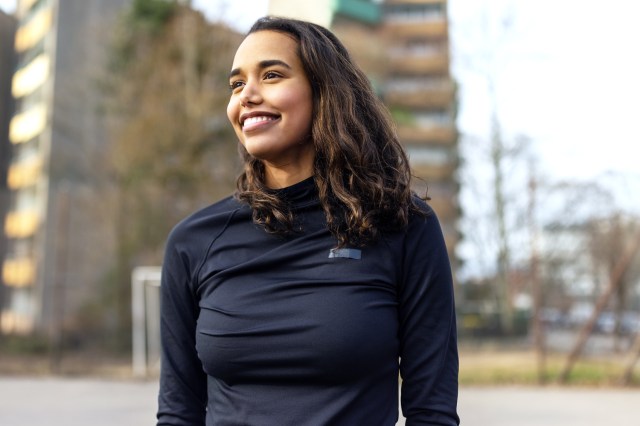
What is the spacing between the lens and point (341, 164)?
158cm

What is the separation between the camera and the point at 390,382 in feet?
4.81

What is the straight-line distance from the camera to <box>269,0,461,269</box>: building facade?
2997cm

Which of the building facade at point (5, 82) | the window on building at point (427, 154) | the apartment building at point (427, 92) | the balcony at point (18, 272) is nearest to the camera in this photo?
the balcony at point (18, 272)

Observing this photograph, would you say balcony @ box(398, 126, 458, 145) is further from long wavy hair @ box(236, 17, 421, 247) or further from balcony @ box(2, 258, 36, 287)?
long wavy hair @ box(236, 17, 421, 247)

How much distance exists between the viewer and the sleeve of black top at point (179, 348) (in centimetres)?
163

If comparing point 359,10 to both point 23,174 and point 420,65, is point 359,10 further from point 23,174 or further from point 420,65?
point 23,174

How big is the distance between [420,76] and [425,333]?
42340mm

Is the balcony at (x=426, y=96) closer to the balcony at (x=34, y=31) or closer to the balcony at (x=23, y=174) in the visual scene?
the balcony at (x=34, y=31)

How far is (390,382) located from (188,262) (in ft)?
1.67

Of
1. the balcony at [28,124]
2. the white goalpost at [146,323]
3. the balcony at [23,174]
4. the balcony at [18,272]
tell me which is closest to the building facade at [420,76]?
the balcony at [28,124]

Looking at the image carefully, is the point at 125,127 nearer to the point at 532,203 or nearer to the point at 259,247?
the point at 532,203

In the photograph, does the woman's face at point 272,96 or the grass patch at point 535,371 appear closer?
the woman's face at point 272,96

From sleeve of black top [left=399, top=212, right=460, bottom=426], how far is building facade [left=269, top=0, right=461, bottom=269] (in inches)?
912

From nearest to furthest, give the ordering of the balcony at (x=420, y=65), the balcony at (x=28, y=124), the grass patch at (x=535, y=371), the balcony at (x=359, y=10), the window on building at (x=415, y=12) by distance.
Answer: the grass patch at (x=535, y=371)
the balcony at (x=28, y=124)
the balcony at (x=420, y=65)
the balcony at (x=359, y=10)
the window on building at (x=415, y=12)
